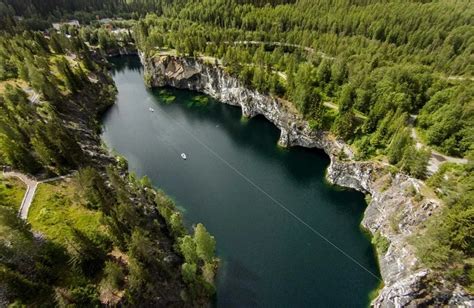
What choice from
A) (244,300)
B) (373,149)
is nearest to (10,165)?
(244,300)

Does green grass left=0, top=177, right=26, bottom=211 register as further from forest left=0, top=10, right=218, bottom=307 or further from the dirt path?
the dirt path

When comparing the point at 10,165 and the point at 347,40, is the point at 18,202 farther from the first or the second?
the point at 347,40

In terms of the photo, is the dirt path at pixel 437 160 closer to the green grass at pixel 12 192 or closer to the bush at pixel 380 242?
the bush at pixel 380 242

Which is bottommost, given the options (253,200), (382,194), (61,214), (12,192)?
(253,200)

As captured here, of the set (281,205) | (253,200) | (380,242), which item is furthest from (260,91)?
(380,242)

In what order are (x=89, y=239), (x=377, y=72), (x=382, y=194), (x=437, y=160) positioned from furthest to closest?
1. (x=377, y=72)
2. (x=382, y=194)
3. (x=437, y=160)
4. (x=89, y=239)

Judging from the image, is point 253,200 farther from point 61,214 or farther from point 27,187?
point 27,187
